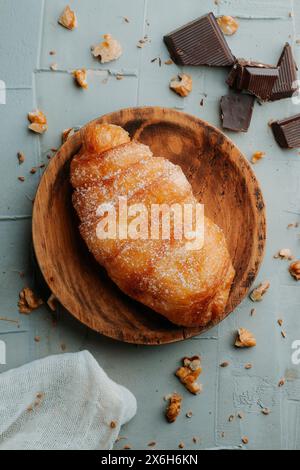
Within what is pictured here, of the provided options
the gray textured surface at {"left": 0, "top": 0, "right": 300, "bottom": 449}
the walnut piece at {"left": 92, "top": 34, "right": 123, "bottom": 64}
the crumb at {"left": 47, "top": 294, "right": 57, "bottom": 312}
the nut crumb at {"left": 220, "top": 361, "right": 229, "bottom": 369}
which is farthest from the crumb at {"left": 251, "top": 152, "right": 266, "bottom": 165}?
the crumb at {"left": 47, "top": 294, "right": 57, "bottom": 312}

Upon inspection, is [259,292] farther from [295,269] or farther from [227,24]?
[227,24]

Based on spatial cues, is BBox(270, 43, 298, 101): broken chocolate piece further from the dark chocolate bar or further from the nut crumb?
the nut crumb

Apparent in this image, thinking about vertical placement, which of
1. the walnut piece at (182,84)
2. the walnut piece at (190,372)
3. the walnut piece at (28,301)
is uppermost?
the walnut piece at (182,84)

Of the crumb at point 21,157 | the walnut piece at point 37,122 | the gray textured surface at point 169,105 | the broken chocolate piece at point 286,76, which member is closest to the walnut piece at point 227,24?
the gray textured surface at point 169,105

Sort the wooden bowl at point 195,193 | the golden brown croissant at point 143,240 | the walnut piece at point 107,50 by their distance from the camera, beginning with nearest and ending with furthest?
the golden brown croissant at point 143,240
the wooden bowl at point 195,193
the walnut piece at point 107,50

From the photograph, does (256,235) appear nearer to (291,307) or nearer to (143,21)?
(291,307)

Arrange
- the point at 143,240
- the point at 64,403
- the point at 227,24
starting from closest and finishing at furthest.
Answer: the point at 143,240, the point at 64,403, the point at 227,24

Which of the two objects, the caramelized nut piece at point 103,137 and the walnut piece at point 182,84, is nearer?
the caramelized nut piece at point 103,137

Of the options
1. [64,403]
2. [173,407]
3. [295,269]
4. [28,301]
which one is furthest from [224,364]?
[28,301]

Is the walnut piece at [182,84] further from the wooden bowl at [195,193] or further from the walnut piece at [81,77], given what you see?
the walnut piece at [81,77]
